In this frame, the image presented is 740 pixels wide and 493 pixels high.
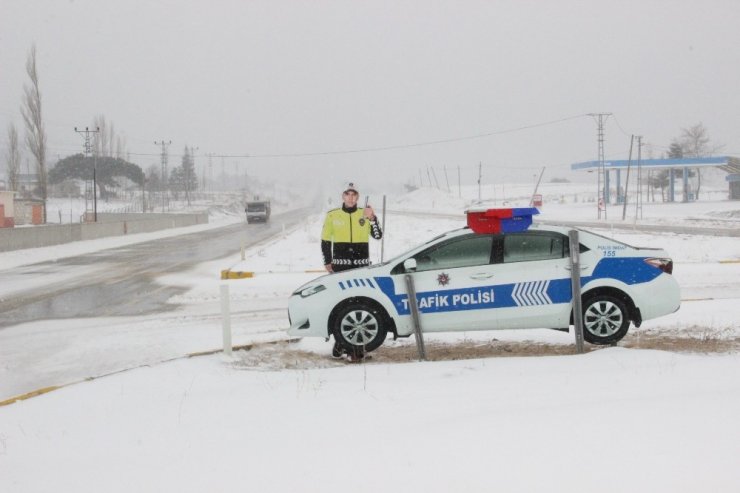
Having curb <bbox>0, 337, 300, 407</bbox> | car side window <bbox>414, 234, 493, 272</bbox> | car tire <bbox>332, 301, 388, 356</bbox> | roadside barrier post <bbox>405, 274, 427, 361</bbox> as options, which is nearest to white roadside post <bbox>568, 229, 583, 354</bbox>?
car side window <bbox>414, 234, 493, 272</bbox>

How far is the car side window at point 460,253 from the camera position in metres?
7.54

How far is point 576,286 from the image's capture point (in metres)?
7.15

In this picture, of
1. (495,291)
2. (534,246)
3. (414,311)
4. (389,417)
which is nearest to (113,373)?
(414,311)

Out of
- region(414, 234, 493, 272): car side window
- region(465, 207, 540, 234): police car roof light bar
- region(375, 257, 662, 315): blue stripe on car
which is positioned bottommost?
region(375, 257, 662, 315): blue stripe on car

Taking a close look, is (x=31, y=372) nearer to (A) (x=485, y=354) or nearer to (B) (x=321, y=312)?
(B) (x=321, y=312)

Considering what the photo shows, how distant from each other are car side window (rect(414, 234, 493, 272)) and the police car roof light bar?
5.6 inches

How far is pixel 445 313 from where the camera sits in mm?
7465

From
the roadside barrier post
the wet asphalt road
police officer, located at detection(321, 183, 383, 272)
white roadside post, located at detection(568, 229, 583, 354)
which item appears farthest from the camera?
the wet asphalt road

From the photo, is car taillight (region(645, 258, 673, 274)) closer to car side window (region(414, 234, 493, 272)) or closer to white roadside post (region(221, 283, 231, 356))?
car side window (region(414, 234, 493, 272))

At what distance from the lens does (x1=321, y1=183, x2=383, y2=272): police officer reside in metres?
8.69

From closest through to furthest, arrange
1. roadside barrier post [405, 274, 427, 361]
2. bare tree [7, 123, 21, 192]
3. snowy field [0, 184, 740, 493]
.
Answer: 1. snowy field [0, 184, 740, 493]
2. roadside barrier post [405, 274, 427, 361]
3. bare tree [7, 123, 21, 192]

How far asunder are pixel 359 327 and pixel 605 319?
2863mm

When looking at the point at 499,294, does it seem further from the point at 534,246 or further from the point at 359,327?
the point at 359,327

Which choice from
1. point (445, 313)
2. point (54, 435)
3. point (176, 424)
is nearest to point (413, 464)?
point (176, 424)
